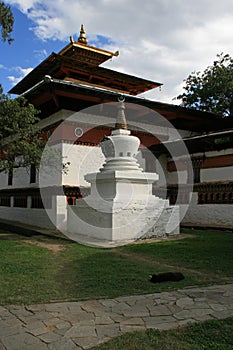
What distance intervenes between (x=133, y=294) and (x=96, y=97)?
8.48 m

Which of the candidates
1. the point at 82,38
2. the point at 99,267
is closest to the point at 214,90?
the point at 82,38

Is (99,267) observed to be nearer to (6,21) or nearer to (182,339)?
(182,339)

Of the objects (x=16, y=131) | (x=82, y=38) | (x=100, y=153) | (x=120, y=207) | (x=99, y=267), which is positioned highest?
(x=82, y=38)

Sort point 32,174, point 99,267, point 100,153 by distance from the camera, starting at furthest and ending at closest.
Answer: point 32,174 → point 100,153 → point 99,267

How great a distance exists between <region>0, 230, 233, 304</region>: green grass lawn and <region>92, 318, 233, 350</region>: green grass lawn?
1.15 meters

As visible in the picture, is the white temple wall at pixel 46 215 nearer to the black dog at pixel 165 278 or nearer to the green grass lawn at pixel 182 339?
the black dog at pixel 165 278

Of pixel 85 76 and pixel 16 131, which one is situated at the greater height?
pixel 85 76

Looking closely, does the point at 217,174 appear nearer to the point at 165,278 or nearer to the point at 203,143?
the point at 203,143

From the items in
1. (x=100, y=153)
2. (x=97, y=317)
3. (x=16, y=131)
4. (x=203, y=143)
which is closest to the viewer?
(x=97, y=317)

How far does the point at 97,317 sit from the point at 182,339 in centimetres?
85

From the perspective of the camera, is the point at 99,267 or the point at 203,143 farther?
the point at 203,143

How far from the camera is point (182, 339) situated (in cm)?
282

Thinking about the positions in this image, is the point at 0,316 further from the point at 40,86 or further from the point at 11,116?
the point at 40,86

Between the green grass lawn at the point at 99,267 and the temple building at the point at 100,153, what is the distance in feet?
9.66
